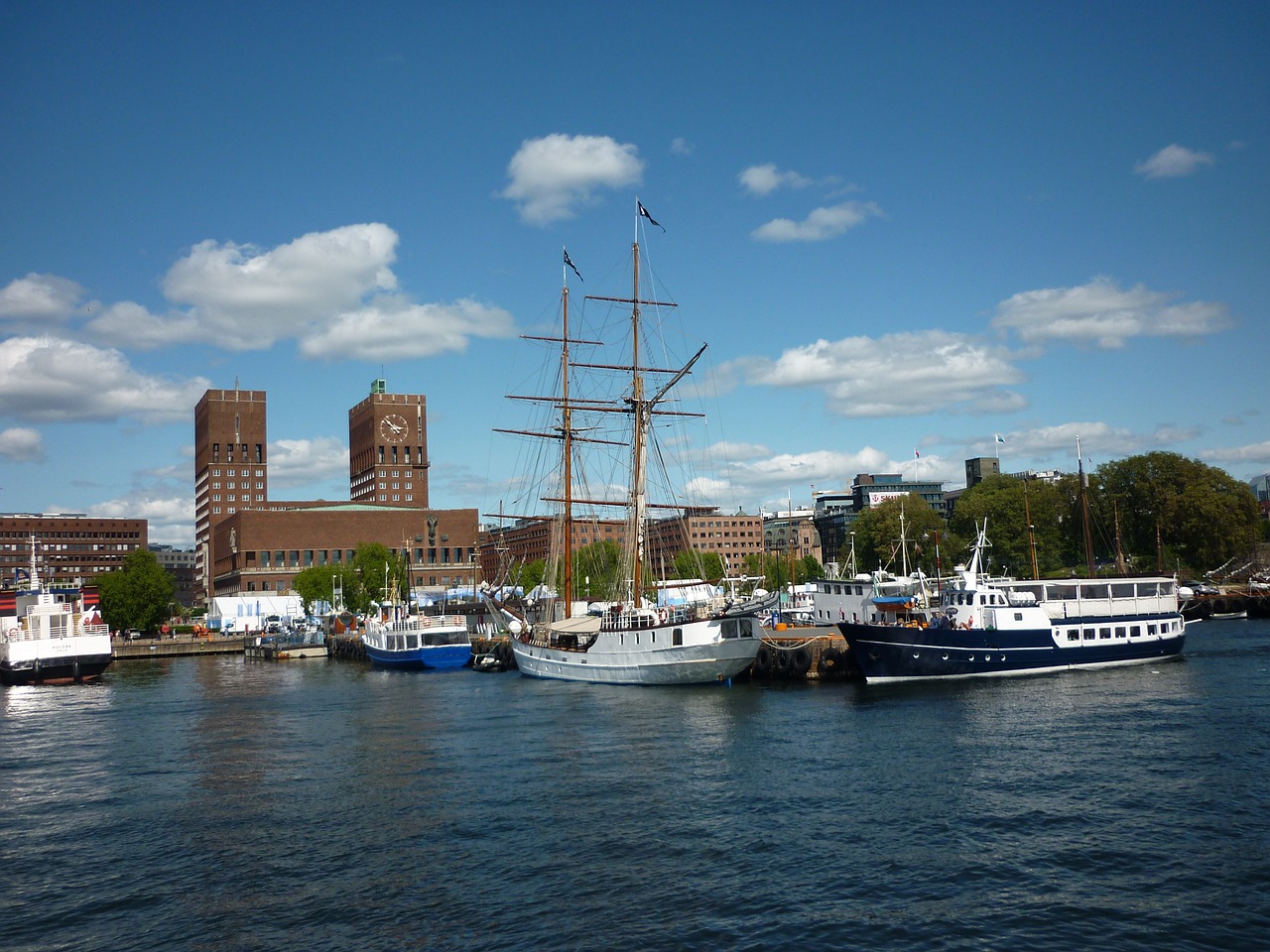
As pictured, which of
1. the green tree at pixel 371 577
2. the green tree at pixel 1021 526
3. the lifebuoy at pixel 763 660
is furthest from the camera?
the green tree at pixel 371 577

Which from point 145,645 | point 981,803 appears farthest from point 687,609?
point 145,645

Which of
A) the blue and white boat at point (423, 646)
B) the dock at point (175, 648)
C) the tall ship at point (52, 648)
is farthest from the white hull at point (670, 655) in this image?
the dock at point (175, 648)

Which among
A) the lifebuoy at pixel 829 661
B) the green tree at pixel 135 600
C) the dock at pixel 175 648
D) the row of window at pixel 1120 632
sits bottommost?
the dock at pixel 175 648

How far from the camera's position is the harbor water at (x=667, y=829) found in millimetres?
22250

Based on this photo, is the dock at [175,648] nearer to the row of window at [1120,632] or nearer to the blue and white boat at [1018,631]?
the blue and white boat at [1018,631]

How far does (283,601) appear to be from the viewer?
617 feet

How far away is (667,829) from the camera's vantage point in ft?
97.8

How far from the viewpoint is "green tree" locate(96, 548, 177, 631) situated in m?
169

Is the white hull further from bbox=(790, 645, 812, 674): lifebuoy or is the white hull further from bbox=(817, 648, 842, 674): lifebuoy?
bbox=(817, 648, 842, 674): lifebuoy

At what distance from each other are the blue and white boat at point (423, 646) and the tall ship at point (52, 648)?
24.3m

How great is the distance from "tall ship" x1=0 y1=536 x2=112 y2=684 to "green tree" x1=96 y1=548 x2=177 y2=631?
258ft

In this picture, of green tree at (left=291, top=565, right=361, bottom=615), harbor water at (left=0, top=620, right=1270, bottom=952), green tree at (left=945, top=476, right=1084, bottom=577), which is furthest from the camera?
green tree at (left=291, top=565, right=361, bottom=615)

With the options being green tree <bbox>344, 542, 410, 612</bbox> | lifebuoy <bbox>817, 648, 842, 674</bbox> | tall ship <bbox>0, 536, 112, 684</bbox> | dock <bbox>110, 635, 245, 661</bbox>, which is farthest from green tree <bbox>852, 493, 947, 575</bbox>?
tall ship <bbox>0, 536, 112, 684</bbox>

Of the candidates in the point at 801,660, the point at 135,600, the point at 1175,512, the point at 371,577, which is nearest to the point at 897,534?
the point at 1175,512
